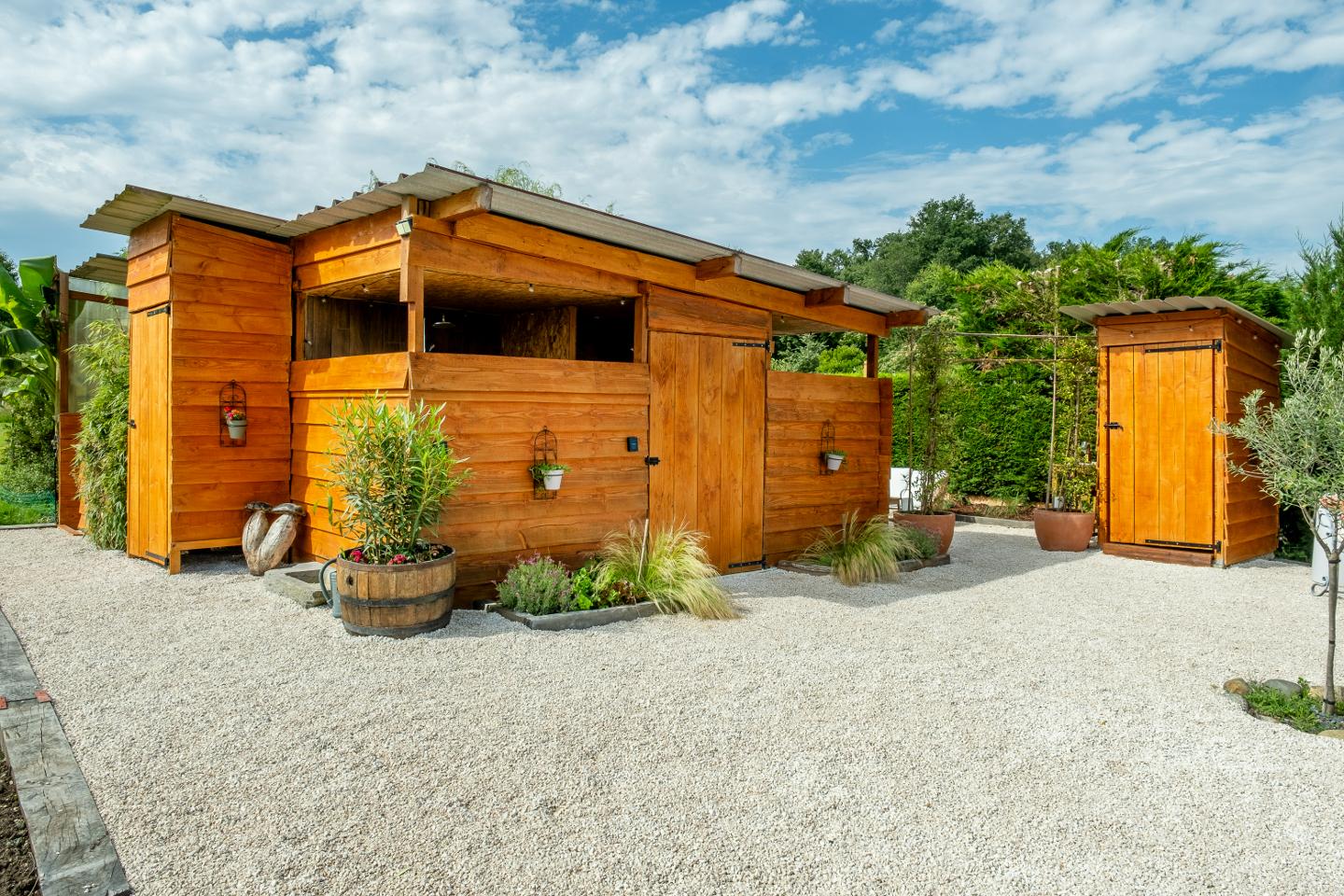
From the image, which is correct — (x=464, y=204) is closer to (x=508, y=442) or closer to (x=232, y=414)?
(x=508, y=442)

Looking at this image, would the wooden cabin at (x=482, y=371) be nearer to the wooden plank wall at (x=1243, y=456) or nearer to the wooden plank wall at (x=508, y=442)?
the wooden plank wall at (x=508, y=442)

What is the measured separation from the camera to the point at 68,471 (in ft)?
30.3

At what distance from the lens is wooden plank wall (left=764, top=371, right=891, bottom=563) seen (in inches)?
308

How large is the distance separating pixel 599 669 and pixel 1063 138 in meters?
17.3

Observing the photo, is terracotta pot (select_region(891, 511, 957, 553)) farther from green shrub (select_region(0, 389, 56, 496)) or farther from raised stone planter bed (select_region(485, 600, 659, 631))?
green shrub (select_region(0, 389, 56, 496))

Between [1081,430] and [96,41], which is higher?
[96,41]

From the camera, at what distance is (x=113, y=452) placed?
7.70 m

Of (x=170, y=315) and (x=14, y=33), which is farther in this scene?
(x=170, y=315)

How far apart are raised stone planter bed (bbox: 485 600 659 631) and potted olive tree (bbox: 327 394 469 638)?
0.45 m

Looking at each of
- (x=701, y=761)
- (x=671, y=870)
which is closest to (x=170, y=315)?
(x=701, y=761)

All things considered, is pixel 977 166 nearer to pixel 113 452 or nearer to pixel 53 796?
pixel 113 452

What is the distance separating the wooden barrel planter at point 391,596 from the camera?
4801 millimetres

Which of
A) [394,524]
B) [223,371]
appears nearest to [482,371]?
[394,524]

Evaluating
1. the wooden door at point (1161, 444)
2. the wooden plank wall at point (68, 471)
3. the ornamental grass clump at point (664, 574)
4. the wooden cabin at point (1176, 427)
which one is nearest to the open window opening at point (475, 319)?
the ornamental grass clump at point (664, 574)
